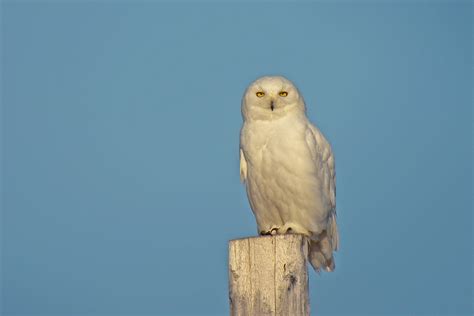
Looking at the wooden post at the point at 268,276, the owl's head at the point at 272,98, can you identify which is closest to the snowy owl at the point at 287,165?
the owl's head at the point at 272,98

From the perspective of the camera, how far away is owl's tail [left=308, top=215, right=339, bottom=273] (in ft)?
25.4

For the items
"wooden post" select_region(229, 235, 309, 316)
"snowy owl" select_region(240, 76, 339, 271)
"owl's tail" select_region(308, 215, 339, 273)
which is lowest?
"wooden post" select_region(229, 235, 309, 316)

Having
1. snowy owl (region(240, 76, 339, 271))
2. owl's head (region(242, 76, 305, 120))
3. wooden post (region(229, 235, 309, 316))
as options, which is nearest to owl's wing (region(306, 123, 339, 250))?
snowy owl (region(240, 76, 339, 271))

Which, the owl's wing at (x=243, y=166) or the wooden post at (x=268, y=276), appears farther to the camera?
the owl's wing at (x=243, y=166)

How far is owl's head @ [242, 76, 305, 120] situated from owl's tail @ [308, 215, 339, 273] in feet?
3.97

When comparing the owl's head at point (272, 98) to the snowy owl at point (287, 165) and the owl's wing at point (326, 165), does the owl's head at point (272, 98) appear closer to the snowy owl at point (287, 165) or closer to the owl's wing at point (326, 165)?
the snowy owl at point (287, 165)

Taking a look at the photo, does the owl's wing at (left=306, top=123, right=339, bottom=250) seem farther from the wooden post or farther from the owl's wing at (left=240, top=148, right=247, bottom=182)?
the wooden post

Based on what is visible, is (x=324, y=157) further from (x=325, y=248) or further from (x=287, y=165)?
(x=325, y=248)

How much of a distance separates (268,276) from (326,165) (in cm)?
252

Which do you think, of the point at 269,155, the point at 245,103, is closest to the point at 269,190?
the point at 269,155

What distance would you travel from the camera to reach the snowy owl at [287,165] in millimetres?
7461

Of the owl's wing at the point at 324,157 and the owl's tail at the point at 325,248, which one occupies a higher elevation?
the owl's wing at the point at 324,157

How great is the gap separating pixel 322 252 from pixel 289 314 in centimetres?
237

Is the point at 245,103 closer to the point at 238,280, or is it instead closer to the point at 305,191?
the point at 305,191
